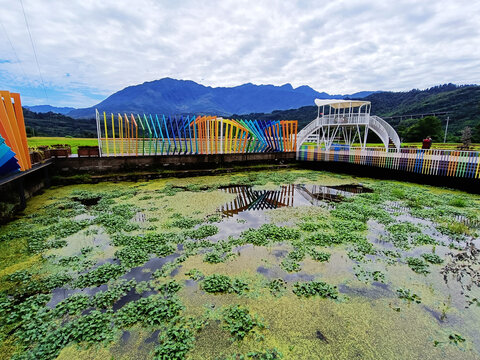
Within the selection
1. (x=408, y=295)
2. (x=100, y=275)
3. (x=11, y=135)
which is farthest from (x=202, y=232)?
(x=11, y=135)

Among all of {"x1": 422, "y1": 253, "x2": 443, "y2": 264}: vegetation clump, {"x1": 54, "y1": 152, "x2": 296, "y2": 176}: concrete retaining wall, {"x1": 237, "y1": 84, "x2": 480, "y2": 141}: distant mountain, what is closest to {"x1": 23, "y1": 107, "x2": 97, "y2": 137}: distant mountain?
{"x1": 54, "y1": 152, "x2": 296, "y2": 176}: concrete retaining wall

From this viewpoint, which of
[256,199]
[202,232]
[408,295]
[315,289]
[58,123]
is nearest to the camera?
[408,295]

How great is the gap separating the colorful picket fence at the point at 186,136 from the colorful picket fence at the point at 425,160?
4.54m

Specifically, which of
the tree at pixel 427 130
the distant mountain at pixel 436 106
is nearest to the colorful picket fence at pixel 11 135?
the tree at pixel 427 130

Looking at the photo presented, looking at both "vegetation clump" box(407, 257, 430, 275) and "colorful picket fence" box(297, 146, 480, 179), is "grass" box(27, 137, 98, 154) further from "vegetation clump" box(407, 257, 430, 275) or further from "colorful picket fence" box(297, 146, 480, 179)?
"vegetation clump" box(407, 257, 430, 275)

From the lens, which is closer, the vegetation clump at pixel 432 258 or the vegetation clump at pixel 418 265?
the vegetation clump at pixel 418 265

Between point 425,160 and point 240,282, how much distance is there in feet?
39.1

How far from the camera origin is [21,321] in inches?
134

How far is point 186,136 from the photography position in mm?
16469

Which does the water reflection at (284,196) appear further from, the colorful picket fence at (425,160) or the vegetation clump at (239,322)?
→ the vegetation clump at (239,322)

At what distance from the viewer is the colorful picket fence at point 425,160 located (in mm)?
10347

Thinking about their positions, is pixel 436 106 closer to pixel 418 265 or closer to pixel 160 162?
pixel 160 162

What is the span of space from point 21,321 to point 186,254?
2.69 m

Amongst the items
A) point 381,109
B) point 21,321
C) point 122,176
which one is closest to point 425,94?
point 381,109
